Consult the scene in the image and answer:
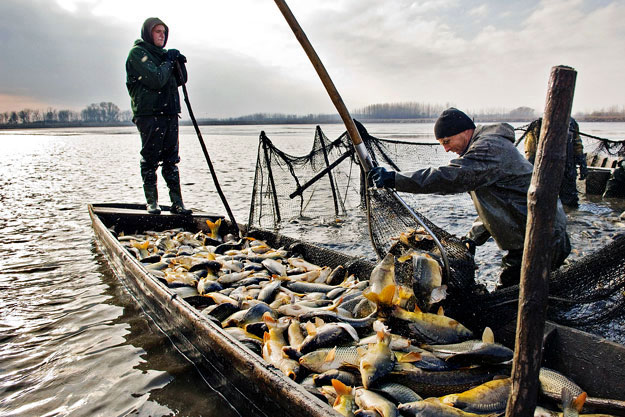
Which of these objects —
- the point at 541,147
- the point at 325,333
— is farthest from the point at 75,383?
the point at 541,147

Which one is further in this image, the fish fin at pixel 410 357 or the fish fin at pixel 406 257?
the fish fin at pixel 406 257

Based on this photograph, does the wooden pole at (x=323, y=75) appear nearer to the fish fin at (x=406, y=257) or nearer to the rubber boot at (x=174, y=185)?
the fish fin at (x=406, y=257)

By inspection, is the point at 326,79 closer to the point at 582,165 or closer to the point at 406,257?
the point at 406,257

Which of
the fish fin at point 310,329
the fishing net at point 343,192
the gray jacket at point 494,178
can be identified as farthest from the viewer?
the fishing net at point 343,192

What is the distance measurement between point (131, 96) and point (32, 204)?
356 inches

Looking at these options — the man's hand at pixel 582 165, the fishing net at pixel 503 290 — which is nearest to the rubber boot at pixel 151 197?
the fishing net at pixel 503 290

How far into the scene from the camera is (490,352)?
9.86 feet

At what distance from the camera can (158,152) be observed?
27.2 feet

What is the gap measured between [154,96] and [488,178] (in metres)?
6.47

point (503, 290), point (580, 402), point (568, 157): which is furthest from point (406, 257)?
point (568, 157)

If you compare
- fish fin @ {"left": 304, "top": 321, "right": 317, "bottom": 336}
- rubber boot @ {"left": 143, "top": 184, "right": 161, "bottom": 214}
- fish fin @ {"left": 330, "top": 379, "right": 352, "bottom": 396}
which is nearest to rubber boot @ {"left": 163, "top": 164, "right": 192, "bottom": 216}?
rubber boot @ {"left": 143, "top": 184, "right": 161, "bottom": 214}

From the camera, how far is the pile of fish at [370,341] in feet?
9.11

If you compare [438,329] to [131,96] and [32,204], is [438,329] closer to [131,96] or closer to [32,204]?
[131,96]

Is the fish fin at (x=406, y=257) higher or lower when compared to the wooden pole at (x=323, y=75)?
lower
